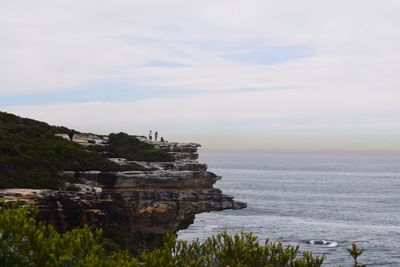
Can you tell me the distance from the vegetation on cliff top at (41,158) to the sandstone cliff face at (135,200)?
1.82m

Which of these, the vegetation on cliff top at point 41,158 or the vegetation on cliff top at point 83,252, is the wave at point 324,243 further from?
the vegetation on cliff top at point 83,252

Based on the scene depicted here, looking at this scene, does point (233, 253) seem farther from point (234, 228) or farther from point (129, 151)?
point (234, 228)

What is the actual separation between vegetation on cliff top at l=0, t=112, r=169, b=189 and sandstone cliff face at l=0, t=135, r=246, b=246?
71.6 inches

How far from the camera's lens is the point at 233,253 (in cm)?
2133

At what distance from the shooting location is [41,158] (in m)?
44.9

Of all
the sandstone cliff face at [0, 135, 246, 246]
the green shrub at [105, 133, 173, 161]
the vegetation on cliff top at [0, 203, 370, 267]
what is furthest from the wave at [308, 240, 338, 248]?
the vegetation on cliff top at [0, 203, 370, 267]

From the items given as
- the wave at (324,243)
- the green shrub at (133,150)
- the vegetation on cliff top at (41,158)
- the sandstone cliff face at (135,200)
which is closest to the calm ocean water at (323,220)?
the wave at (324,243)

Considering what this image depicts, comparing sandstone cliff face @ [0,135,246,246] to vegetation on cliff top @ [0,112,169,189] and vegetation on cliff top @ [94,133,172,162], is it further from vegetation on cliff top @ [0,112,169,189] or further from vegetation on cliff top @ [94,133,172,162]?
vegetation on cliff top @ [94,133,172,162]

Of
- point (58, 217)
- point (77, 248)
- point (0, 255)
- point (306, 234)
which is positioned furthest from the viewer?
point (306, 234)

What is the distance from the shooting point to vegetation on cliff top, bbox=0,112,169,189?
3938cm

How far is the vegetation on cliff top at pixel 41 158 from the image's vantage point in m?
39.4

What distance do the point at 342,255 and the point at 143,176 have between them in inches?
1185

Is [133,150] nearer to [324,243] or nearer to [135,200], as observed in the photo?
[135,200]

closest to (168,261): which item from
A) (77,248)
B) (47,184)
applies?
(77,248)
